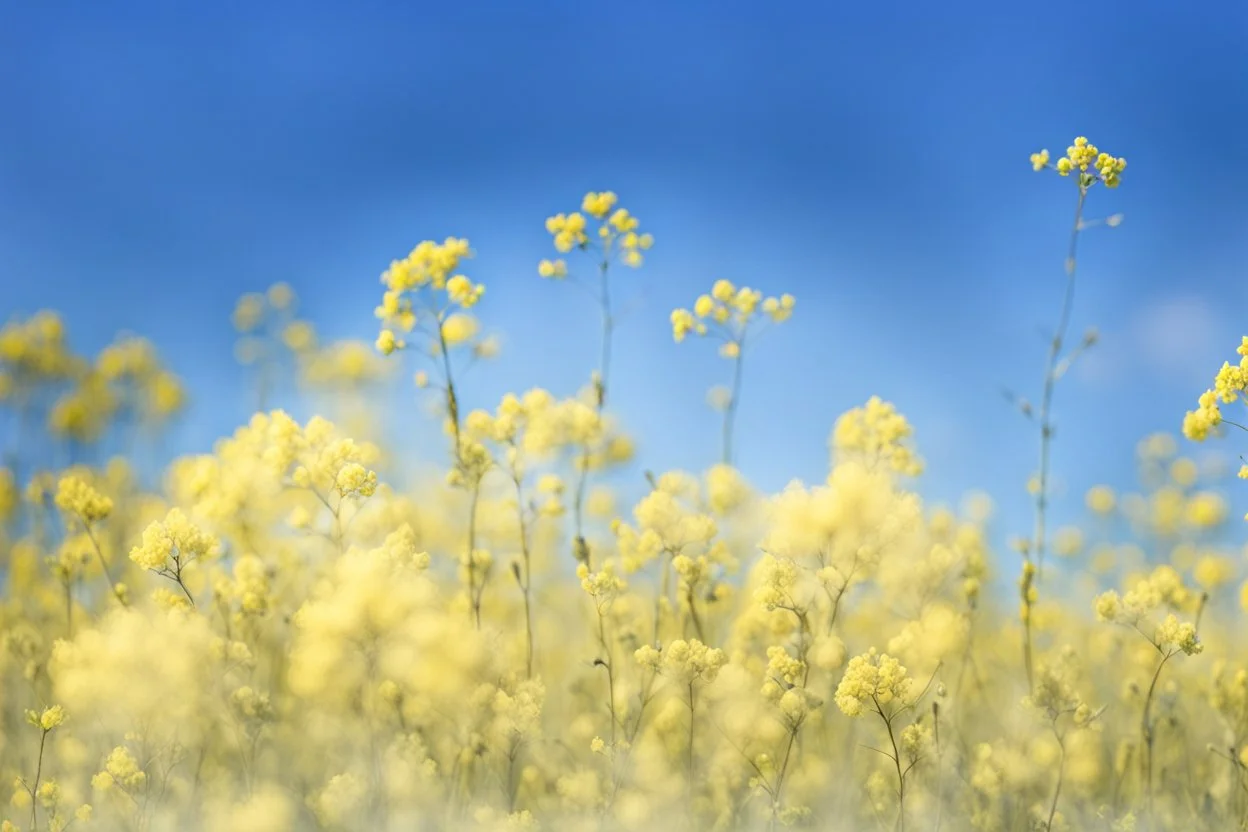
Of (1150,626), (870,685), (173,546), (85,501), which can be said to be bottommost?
(870,685)

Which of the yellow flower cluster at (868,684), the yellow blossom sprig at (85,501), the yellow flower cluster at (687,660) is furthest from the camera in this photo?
the yellow blossom sprig at (85,501)

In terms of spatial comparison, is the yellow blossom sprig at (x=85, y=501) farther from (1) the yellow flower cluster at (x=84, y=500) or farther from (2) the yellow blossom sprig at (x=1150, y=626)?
(2) the yellow blossom sprig at (x=1150, y=626)

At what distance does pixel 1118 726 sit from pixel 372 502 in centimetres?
496

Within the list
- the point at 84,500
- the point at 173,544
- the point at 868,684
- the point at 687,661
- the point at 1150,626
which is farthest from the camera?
the point at 84,500

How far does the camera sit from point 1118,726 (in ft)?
21.5

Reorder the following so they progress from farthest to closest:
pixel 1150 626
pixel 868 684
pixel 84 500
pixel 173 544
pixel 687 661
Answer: pixel 84 500, pixel 1150 626, pixel 173 544, pixel 687 661, pixel 868 684

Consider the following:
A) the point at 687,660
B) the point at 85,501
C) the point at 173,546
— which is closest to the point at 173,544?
the point at 173,546

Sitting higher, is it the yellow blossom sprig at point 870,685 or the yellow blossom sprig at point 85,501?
the yellow blossom sprig at point 85,501

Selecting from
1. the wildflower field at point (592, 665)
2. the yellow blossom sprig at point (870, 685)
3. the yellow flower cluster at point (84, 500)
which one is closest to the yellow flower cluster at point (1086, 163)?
the wildflower field at point (592, 665)

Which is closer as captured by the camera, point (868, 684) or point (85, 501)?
point (868, 684)

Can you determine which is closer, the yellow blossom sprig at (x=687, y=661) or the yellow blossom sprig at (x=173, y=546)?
the yellow blossom sprig at (x=687, y=661)

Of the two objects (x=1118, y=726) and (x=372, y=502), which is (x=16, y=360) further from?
(x=1118, y=726)

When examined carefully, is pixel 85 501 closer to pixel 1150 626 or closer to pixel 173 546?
pixel 173 546

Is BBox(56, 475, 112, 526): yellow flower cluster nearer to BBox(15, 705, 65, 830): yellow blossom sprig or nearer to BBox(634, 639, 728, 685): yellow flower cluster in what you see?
BBox(15, 705, 65, 830): yellow blossom sprig
